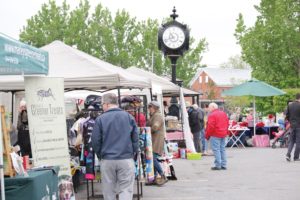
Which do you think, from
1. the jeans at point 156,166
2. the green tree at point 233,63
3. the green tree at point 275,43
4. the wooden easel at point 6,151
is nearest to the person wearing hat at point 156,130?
the jeans at point 156,166

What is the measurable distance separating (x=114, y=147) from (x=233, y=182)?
562 cm

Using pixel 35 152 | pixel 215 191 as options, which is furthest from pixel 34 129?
pixel 215 191

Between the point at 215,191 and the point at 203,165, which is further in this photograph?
the point at 203,165

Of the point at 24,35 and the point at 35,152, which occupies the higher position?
the point at 24,35

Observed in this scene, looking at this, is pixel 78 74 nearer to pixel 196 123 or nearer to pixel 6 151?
A: pixel 6 151

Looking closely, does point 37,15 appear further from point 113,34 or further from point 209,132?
point 209,132

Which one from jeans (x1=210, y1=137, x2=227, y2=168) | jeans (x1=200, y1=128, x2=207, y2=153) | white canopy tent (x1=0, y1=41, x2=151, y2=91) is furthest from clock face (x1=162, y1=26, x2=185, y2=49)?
white canopy tent (x1=0, y1=41, x2=151, y2=91)

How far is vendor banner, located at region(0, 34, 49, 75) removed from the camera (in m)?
6.69

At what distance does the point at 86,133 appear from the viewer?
399 inches

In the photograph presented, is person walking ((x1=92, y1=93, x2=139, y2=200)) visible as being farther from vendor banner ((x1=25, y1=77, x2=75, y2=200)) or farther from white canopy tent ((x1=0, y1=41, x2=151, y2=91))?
white canopy tent ((x1=0, y1=41, x2=151, y2=91))

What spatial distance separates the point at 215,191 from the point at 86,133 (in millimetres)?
3187

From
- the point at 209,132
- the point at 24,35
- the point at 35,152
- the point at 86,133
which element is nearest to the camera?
the point at 35,152

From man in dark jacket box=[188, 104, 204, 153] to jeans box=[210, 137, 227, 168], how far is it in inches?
169

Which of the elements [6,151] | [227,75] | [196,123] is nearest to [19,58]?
[6,151]
